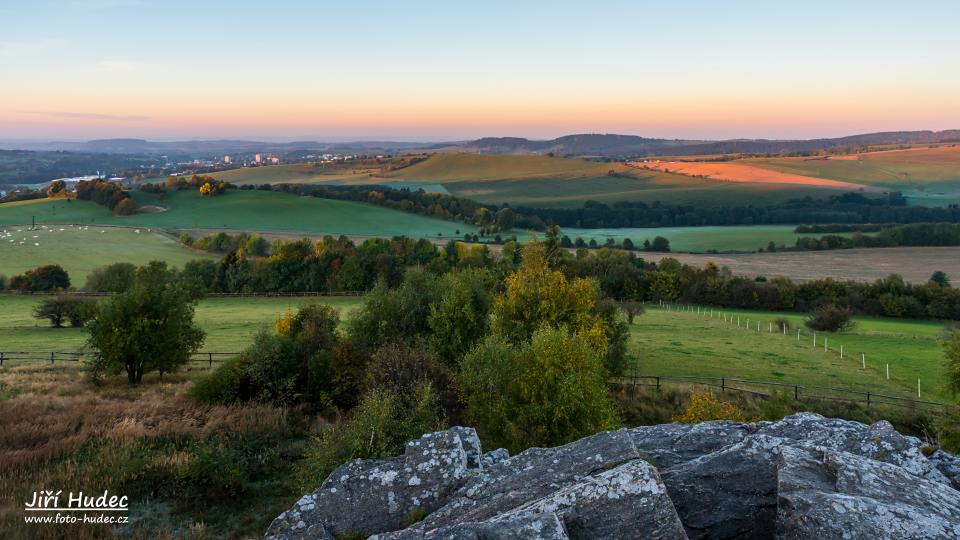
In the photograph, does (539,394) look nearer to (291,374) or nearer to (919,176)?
(291,374)

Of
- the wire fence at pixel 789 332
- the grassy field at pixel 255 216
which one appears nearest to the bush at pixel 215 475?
the wire fence at pixel 789 332

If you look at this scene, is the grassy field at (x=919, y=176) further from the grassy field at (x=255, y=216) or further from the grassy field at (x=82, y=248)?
the grassy field at (x=82, y=248)

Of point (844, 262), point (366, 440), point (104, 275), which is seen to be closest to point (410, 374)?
point (366, 440)

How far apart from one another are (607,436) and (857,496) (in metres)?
3.83

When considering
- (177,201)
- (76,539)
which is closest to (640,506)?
(76,539)

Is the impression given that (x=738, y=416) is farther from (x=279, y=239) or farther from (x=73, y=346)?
(x=279, y=239)

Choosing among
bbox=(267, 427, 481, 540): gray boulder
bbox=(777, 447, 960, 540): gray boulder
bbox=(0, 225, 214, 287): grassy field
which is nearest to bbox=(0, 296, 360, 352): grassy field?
bbox=(0, 225, 214, 287): grassy field

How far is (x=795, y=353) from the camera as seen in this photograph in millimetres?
45312

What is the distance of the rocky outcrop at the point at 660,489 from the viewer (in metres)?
6.96

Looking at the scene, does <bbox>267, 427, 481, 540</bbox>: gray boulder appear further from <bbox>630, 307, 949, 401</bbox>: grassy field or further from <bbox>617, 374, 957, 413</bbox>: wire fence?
<bbox>630, 307, 949, 401</bbox>: grassy field

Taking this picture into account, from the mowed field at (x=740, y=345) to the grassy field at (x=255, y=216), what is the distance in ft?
200

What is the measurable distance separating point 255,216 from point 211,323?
272 feet

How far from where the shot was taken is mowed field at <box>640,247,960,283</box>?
3238 inches

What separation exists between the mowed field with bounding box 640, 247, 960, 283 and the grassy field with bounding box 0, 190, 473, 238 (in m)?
58.0
